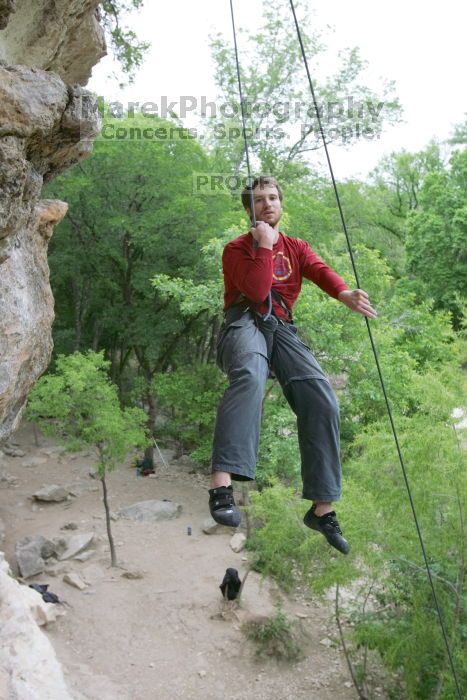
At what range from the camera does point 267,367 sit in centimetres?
332

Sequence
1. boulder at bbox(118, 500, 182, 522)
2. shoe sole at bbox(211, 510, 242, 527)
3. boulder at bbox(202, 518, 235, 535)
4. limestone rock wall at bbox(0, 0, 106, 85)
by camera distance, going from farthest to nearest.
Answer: boulder at bbox(118, 500, 182, 522) → boulder at bbox(202, 518, 235, 535) → limestone rock wall at bbox(0, 0, 106, 85) → shoe sole at bbox(211, 510, 242, 527)

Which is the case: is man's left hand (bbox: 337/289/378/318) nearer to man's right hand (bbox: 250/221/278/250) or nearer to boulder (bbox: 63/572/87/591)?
man's right hand (bbox: 250/221/278/250)

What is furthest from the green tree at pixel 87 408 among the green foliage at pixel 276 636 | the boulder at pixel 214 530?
the green foliage at pixel 276 636

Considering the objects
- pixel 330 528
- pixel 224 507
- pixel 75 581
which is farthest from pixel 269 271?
pixel 75 581

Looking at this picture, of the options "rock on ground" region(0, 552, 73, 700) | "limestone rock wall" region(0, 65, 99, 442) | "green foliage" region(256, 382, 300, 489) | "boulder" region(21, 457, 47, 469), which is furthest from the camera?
"boulder" region(21, 457, 47, 469)

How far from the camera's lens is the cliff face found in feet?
14.0

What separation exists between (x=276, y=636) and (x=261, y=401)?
32.0 ft

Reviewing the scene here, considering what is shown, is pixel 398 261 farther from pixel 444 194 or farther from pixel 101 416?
pixel 101 416

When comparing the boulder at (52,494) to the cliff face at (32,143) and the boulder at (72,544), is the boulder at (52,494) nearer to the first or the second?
the boulder at (72,544)

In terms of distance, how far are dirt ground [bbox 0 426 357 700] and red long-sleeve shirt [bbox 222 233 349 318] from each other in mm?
8453

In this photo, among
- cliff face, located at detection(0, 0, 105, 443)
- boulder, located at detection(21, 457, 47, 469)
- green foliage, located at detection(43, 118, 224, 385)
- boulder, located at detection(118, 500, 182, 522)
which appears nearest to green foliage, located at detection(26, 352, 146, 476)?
boulder, located at detection(118, 500, 182, 522)

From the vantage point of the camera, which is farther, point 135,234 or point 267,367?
point 135,234

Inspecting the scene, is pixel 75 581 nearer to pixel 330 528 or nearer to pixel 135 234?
pixel 135 234

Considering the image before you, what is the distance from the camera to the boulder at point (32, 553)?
1311cm
